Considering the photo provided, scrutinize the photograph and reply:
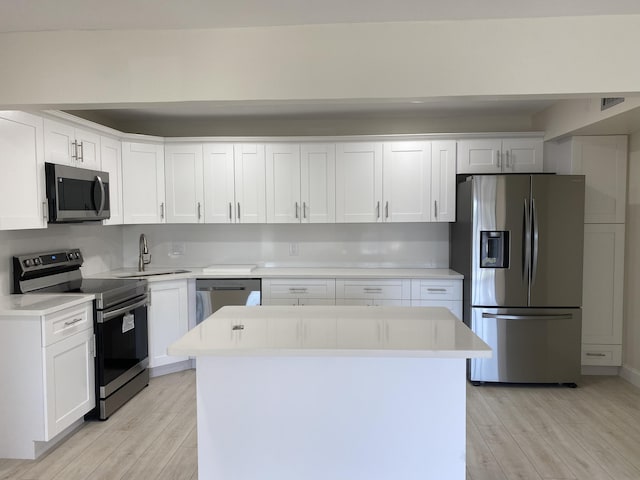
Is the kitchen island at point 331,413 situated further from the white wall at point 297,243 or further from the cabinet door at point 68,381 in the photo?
the white wall at point 297,243

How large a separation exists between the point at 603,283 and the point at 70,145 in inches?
175

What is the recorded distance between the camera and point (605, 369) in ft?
14.3

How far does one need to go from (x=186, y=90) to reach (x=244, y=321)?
121 centimetres

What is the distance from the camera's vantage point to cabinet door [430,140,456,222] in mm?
4492

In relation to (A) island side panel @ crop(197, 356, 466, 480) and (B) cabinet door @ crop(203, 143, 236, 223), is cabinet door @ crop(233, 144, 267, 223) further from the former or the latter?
(A) island side panel @ crop(197, 356, 466, 480)

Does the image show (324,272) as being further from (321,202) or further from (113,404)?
(113,404)

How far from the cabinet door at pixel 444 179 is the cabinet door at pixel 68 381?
306 cm

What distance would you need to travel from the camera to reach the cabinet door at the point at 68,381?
288 centimetres

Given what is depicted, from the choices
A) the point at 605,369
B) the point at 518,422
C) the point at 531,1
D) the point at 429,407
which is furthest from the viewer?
the point at 605,369

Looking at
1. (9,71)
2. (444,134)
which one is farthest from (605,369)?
(9,71)

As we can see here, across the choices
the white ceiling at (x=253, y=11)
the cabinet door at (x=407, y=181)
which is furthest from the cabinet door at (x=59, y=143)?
the cabinet door at (x=407, y=181)

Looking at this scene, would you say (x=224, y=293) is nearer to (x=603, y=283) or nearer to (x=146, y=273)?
(x=146, y=273)

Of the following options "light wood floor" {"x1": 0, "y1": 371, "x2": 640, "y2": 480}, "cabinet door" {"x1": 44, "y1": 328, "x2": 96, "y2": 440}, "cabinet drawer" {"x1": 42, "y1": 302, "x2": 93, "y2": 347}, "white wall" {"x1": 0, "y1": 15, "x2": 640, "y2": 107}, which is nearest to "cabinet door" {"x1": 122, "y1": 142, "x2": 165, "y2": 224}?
"cabinet drawer" {"x1": 42, "y1": 302, "x2": 93, "y2": 347}

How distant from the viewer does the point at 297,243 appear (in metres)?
4.97
